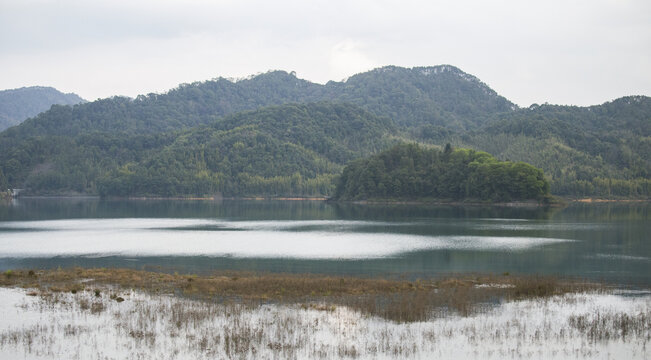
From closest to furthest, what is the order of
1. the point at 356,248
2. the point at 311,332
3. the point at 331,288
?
the point at 311,332, the point at 331,288, the point at 356,248

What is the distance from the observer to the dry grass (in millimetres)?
30188

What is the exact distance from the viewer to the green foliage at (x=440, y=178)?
142125 millimetres

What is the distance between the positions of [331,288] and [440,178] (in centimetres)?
12615

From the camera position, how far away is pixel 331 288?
34938 millimetres

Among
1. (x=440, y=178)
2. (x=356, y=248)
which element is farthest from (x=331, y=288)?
(x=440, y=178)

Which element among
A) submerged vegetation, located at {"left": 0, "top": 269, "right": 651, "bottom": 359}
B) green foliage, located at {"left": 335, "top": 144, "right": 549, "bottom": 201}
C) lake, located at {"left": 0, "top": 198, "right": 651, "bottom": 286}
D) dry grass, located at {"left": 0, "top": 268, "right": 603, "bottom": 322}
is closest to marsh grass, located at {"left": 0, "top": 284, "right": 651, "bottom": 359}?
submerged vegetation, located at {"left": 0, "top": 269, "right": 651, "bottom": 359}

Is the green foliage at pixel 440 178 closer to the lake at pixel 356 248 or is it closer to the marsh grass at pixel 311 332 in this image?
the lake at pixel 356 248

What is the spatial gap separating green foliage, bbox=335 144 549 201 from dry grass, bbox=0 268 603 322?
107 m

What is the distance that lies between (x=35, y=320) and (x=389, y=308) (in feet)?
51.8

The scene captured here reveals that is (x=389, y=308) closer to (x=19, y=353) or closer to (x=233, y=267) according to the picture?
(x=19, y=353)

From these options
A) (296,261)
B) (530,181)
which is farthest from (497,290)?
(530,181)

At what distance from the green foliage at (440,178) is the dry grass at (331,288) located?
10730 cm

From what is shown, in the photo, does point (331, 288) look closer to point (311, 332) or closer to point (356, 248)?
point (311, 332)

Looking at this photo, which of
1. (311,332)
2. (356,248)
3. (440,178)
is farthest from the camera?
(440,178)
